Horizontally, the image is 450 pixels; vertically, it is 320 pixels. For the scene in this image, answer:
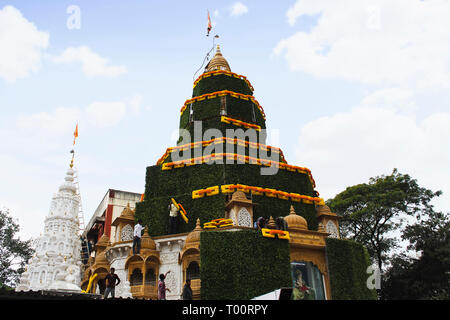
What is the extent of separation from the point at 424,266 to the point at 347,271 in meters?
15.9

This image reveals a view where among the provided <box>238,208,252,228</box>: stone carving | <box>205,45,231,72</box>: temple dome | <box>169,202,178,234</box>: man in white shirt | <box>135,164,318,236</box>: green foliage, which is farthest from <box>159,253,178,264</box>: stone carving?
<box>205,45,231,72</box>: temple dome

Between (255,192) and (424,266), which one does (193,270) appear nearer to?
(255,192)

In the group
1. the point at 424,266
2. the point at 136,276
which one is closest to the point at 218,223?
the point at 136,276

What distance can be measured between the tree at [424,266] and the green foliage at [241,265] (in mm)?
17780

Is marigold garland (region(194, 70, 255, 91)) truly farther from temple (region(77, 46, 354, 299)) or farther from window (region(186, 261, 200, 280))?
window (region(186, 261, 200, 280))

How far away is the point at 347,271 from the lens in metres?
19.7

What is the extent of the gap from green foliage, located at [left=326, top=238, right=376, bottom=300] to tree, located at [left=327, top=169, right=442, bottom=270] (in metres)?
16.1

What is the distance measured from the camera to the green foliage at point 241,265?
16.5 m

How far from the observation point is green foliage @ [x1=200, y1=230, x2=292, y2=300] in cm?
1653

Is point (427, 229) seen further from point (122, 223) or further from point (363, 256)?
point (122, 223)

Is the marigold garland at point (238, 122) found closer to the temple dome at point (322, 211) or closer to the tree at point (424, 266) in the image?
the temple dome at point (322, 211)

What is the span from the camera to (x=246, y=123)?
1120 inches

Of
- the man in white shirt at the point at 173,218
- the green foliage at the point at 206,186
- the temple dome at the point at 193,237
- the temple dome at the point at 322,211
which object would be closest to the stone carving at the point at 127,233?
the green foliage at the point at 206,186
